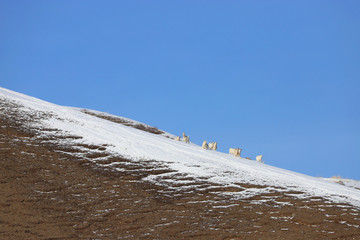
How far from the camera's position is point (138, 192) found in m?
12.2

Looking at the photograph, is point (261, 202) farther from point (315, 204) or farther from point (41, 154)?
point (41, 154)

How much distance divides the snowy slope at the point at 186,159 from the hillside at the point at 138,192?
44 mm

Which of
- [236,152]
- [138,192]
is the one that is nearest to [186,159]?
[138,192]

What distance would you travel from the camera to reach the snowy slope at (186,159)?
1415cm

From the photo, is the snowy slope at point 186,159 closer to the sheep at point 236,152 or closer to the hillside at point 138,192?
the hillside at point 138,192

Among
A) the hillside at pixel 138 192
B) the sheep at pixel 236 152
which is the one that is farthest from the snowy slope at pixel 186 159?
the sheep at pixel 236 152

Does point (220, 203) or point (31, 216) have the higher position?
point (220, 203)

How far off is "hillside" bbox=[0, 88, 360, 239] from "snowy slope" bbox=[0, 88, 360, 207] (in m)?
0.04

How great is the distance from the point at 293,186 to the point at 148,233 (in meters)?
6.36

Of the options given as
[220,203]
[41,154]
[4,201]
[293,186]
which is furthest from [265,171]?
[4,201]

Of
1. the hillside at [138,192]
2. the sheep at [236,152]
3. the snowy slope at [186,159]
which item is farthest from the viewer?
the sheep at [236,152]

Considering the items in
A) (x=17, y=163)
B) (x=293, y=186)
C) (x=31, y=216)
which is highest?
(x=293, y=186)

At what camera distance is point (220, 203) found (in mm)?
12070

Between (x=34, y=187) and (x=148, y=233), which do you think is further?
(x=34, y=187)
